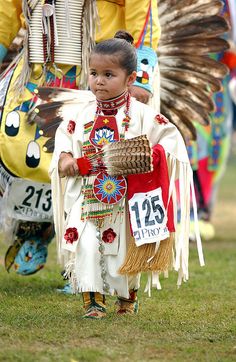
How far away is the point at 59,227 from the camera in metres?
4.32

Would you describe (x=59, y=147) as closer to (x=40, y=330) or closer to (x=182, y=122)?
(x=40, y=330)

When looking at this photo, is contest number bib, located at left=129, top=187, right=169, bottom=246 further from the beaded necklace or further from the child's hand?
the child's hand

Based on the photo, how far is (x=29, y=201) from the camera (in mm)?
4941

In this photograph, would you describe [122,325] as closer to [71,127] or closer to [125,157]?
[125,157]

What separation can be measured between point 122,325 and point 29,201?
110 cm

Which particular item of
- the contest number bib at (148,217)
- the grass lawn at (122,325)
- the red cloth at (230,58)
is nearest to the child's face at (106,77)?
the contest number bib at (148,217)

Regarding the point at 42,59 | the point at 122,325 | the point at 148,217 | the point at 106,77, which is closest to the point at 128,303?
the point at 122,325

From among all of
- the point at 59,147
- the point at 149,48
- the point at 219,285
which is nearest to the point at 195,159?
the point at 219,285

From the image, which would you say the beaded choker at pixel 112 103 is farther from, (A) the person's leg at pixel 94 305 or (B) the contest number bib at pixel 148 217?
(A) the person's leg at pixel 94 305

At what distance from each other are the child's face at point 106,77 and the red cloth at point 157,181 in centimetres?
28

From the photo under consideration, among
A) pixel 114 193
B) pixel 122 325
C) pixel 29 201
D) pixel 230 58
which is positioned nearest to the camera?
pixel 122 325

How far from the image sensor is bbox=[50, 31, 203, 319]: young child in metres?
4.13

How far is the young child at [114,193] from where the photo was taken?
13.5 ft

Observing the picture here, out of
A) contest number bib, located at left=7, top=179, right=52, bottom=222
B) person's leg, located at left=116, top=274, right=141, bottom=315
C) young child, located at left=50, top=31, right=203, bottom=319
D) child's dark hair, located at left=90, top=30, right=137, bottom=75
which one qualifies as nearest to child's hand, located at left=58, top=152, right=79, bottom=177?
young child, located at left=50, top=31, right=203, bottom=319
